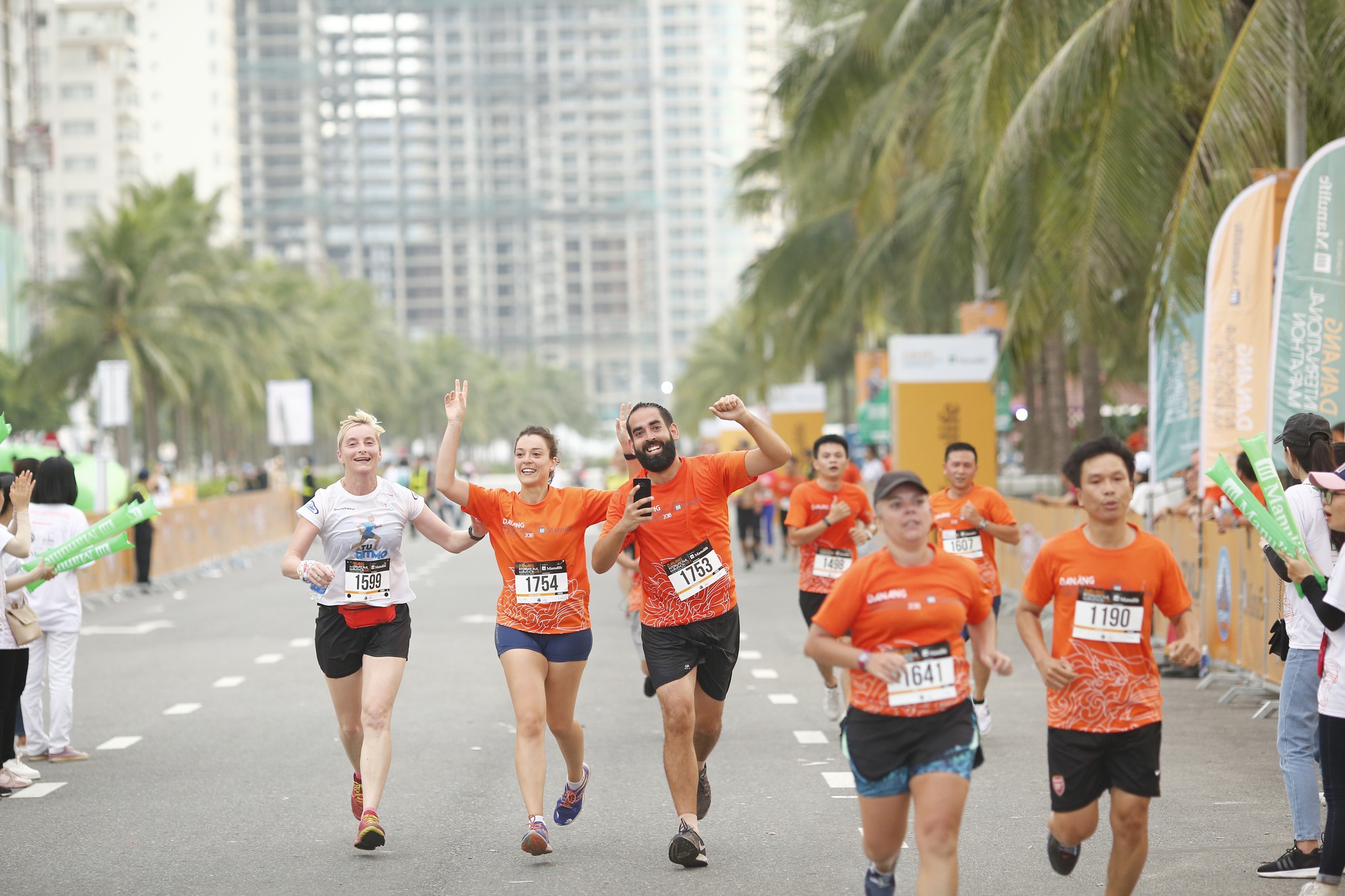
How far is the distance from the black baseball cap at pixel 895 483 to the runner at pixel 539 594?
1982 millimetres

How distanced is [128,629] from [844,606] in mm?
14801

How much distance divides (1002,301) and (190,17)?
13791 centimetres

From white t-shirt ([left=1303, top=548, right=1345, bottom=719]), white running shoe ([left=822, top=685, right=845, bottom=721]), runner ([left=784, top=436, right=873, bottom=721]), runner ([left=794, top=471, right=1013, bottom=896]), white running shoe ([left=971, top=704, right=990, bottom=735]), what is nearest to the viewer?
runner ([left=794, top=471, right=1013, bottom=896])

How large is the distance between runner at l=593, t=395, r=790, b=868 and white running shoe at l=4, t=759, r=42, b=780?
159 inches

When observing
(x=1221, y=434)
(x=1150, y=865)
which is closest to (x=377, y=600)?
(x=1150, y=865)

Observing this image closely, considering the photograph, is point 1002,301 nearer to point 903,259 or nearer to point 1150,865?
point 903,259

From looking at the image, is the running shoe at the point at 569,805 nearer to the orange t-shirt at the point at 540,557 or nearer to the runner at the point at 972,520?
the orange t-shirt at the point at 540,557

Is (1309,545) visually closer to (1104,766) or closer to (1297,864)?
(1297,864)

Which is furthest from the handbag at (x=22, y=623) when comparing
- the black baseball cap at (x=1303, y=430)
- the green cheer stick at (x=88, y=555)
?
the black baseball cap at (x=1303, y=430)

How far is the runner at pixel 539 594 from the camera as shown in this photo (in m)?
7.00

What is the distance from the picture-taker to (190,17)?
149m

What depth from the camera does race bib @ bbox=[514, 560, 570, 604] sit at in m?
7.06

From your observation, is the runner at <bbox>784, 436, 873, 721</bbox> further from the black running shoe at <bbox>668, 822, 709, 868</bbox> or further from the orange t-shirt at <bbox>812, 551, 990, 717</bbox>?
the orange t-shirt at <bbox>812, 551, 990, 717</bbox>

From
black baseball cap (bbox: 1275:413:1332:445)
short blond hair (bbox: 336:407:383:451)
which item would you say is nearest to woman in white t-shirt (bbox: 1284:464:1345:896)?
black baseball cap (bbox: 1275:413:1332:445)
